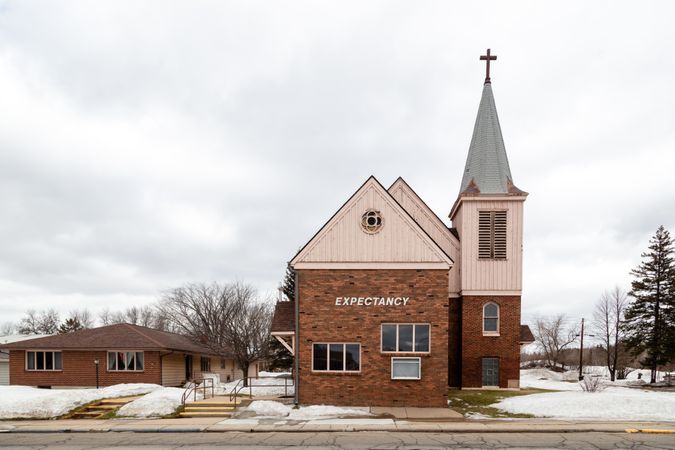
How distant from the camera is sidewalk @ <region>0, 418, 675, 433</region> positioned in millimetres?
13297

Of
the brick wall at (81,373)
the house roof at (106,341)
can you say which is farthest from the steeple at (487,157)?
the brick wall at (81,373)

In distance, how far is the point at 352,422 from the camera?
1453cm

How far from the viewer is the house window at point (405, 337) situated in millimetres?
17516

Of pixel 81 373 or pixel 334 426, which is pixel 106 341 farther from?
pixel 334 426

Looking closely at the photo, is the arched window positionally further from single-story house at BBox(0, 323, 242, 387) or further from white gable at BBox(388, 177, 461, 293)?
single-story house at BBox(0, 323, 242, 387)

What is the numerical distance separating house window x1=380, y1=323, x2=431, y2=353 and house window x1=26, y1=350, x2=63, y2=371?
2182 cm

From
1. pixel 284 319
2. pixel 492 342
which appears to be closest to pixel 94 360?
pixel 284 319

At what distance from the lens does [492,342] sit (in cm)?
2297

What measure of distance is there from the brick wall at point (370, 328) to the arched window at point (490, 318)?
6.85 metres

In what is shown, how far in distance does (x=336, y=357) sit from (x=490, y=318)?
10107 millimetres

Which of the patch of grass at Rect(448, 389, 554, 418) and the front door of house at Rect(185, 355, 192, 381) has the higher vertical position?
the patch of grass at Rect(448, 389, 554, 418)

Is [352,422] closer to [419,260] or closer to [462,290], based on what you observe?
[419,260]

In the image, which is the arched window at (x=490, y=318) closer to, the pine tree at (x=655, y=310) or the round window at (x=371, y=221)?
the round window at (x=371, y=221)

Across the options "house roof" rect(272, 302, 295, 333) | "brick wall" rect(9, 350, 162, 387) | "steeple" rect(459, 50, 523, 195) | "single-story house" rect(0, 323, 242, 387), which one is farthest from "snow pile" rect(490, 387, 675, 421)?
"brick wall" rect(9, 350, 162, 387)
